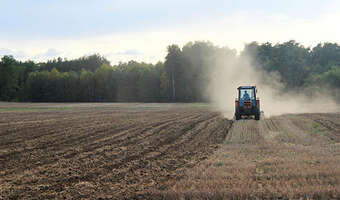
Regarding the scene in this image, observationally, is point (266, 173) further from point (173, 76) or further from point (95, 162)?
point (173, 76)

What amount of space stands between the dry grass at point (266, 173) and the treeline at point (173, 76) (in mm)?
53686

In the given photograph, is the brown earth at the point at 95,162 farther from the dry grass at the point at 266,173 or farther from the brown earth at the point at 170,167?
the dry grass at the point at 266,173

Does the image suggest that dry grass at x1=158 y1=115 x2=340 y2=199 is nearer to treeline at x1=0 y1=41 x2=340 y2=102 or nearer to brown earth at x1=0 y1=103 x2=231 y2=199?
brown earth at x1=0 y1=103 x2=231 y2=199

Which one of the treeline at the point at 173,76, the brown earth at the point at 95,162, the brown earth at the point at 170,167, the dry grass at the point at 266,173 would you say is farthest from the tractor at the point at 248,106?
the treeline at the point at 173,76

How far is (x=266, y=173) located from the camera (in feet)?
26.6

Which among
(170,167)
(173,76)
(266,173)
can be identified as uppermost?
(173,76)

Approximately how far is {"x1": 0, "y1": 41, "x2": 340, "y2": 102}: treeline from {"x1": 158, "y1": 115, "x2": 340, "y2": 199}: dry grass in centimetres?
5369

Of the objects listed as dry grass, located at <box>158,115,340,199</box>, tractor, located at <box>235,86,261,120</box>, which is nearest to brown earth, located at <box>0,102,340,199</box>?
dry grass, located at <box>158,115,340,199</box>

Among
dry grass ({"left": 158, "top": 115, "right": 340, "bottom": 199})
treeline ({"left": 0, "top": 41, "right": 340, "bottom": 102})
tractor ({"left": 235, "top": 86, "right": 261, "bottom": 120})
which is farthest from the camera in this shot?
treeline ({"left": 0, "top": 41, "right": 340, "bottom": 102})

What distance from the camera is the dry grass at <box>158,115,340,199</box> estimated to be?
6430 millimetres

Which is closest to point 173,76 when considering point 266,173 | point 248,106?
point 248,106

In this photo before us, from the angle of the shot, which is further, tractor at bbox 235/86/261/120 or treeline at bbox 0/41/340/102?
treeline at bbox 0/41/340/102

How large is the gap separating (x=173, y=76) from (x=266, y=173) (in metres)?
72.1

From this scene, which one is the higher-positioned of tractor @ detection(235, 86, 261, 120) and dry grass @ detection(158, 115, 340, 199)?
tractor @ detection(235, 86, 261, 120)
